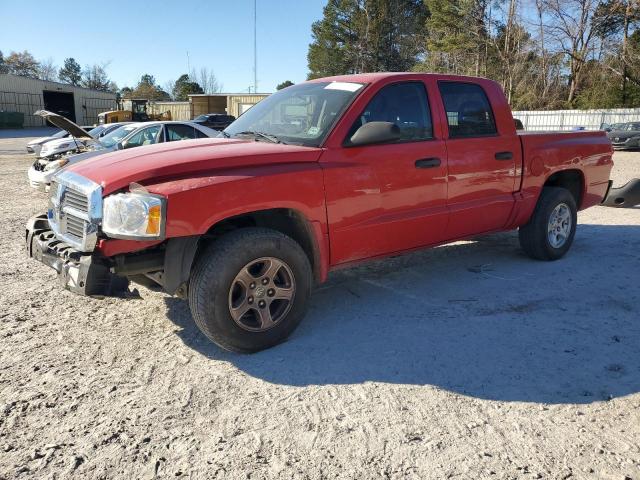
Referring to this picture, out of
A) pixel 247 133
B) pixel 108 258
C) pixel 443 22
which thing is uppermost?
pixel 443 22

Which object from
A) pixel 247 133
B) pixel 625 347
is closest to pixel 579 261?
pixel 625 347

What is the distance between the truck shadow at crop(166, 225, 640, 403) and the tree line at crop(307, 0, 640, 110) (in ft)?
124

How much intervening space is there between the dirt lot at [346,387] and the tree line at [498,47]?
128 ft

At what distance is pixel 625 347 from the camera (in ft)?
12.1

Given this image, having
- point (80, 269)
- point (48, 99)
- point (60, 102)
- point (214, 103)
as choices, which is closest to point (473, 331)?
point (80, 269)

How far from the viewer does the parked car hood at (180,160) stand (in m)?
3.31

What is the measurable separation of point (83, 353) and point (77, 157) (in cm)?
688

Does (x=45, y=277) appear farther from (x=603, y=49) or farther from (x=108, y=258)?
(x=603, y=49)

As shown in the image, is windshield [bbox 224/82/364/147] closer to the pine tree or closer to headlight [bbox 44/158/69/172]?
headlight [bbox 44/158/69/172]

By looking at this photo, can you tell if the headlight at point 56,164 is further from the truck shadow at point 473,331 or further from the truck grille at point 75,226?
the truck grille at point 75,226

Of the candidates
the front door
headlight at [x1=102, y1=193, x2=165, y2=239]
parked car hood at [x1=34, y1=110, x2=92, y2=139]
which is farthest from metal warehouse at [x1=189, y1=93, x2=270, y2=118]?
headlight at [x1=102, y1=193, x2=165, y2=239]

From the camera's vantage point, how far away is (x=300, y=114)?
4.39 meters

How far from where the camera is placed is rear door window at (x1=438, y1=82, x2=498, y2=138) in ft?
15.6

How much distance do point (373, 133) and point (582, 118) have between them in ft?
114
